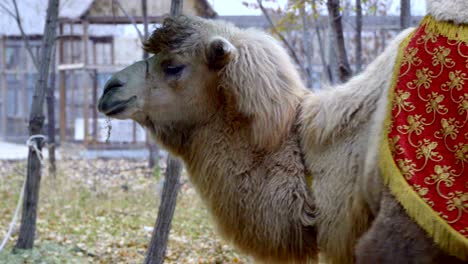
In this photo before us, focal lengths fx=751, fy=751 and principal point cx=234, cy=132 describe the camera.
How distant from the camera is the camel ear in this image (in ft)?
14.5

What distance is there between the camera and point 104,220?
12.0m

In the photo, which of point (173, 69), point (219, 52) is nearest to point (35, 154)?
point (173, 69)

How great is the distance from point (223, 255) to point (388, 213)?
5.91 metres

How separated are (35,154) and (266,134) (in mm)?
5199

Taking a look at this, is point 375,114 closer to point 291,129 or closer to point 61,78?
point 291,129

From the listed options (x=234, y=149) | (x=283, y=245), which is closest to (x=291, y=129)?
(x=234, y=149)

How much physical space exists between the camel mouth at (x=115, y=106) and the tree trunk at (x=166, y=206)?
2576mm

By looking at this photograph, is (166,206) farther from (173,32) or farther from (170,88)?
(173,32)

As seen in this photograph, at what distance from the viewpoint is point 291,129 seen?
447 cm

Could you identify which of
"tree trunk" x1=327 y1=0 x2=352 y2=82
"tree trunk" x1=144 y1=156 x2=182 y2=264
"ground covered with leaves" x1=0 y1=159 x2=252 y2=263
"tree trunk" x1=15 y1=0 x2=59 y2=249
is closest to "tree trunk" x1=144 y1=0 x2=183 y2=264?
"tree trunk" x1=144 y1=156 x2=182 y2=264

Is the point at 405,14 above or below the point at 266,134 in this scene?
above

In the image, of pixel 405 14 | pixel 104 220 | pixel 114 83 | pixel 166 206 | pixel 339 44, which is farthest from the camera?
pixel 104 220

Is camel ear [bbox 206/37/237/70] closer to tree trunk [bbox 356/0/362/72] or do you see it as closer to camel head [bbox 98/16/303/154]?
camel head [bbox 98/16/303/154]

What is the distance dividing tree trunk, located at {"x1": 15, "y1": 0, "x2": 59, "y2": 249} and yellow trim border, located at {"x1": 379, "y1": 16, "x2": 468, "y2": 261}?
582 centimetres
